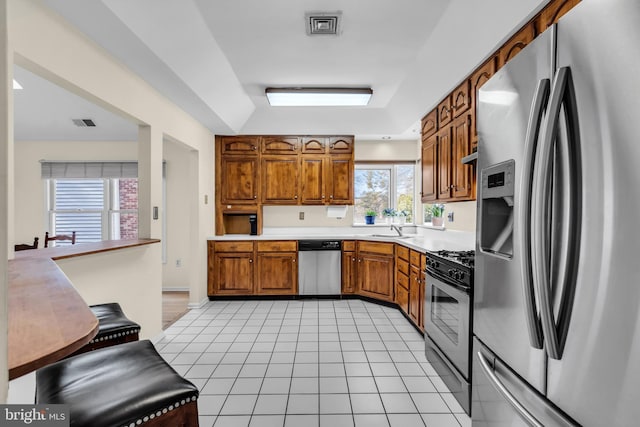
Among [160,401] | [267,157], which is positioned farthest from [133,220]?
[160,401]

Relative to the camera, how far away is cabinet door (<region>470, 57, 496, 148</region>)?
2305 mm

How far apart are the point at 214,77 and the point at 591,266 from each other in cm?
316

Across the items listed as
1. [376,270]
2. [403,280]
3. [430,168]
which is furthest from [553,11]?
[376,270]

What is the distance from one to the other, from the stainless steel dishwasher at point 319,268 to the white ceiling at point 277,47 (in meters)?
1.91

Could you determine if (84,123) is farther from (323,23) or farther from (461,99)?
(461,99)

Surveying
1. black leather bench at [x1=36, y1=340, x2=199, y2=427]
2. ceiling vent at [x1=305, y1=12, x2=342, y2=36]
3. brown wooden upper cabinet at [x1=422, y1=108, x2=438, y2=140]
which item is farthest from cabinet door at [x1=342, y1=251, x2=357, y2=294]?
black leather bench at [x1=36, y1=340, x2=199, y2=427]

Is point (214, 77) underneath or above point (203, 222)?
above

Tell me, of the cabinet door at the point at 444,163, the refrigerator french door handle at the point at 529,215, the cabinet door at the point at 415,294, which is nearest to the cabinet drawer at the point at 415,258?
the cabinet door at the point at 415,294

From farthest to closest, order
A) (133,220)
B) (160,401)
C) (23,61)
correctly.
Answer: (133,220) → (23,61) → (160,401)

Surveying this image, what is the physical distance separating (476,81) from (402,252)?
6.23 ft

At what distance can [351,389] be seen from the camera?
2.19m

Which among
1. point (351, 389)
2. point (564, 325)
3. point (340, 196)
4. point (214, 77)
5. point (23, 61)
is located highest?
point (214, 77)

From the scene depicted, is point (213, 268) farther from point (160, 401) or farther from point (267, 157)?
point (160, 401)

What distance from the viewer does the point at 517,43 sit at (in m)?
1.98
